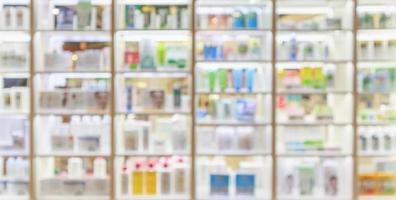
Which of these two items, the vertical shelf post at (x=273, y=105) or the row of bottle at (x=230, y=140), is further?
the row of bottle at (x=230, y=140)

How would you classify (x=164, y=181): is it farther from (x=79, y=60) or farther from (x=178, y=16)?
(x=178, y=16)

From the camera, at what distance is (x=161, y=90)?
15.6ft

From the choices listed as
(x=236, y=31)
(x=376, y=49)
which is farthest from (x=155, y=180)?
(x=376, y=49)

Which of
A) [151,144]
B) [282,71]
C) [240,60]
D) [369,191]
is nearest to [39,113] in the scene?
[151,144]

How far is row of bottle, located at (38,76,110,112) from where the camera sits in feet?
15.4

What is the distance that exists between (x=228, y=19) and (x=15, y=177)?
2073 mm

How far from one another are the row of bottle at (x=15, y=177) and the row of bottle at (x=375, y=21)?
2.84 metres

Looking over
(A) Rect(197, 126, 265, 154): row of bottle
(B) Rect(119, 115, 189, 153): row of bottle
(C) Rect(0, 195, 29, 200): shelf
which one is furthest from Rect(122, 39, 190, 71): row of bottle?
(C) Rect(0, 195, 29, 200): shelf

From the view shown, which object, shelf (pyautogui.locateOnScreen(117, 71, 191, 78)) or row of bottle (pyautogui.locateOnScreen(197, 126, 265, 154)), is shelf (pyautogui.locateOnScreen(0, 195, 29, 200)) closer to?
shelf (pyautogui.locateOnScreen(117, 71, 191, 78))

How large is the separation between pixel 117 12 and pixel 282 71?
1362mm

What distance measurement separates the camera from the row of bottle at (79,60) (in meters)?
4.69

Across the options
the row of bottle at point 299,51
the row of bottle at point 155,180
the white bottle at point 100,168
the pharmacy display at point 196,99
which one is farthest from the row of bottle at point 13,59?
the row of bottle at point 299,51

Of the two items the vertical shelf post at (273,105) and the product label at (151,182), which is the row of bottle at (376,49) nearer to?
the vertical shelf post at (273,105)

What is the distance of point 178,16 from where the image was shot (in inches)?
185
